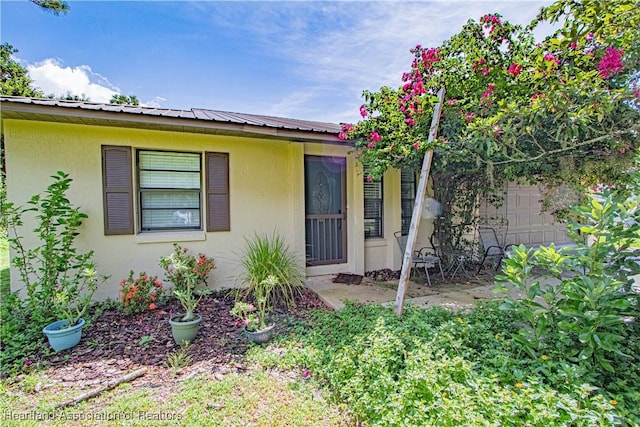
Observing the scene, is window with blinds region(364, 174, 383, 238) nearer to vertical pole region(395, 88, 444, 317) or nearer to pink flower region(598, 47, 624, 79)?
vertical pole region(395, 88, 444, 317)

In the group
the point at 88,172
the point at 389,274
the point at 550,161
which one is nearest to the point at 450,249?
the point at 389,274

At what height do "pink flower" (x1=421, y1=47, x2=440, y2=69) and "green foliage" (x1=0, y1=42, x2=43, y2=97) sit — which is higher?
"green foliage" (x1=0, y1=42, x2=43, y2=97)

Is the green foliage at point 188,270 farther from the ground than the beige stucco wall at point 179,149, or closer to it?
closer to it

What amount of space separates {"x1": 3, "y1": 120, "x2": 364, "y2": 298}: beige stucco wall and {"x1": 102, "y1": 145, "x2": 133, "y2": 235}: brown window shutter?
0.27ft

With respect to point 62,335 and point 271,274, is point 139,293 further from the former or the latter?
point 271,274

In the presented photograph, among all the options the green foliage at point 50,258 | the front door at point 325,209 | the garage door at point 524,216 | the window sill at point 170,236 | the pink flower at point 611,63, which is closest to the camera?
the pink flower at point 611,63

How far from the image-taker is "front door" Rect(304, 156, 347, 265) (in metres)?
5.73

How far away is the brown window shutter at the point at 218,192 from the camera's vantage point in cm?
484

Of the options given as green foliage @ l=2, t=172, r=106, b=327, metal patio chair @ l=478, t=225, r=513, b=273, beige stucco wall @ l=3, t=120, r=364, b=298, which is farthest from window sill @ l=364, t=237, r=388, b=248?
green foliage @ l=2, t=172, r=106, b=327

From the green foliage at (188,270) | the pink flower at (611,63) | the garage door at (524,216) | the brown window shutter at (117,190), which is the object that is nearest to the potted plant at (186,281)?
the green foliage at (188,270)

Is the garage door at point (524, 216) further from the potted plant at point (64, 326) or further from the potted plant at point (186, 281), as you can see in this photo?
the potted plant at point (64, 326)

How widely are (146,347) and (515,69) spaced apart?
5.04m

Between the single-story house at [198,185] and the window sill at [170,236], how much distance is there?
14 millimetres

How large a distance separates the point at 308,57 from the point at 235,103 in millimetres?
3524
